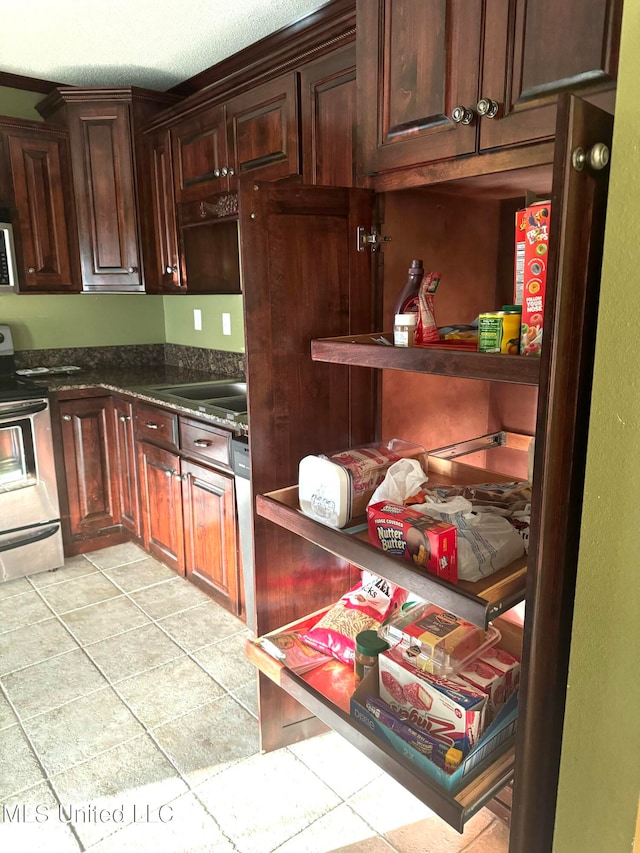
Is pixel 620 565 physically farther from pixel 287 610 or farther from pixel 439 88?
pixel 287 610

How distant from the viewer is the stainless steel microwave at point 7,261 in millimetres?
3055

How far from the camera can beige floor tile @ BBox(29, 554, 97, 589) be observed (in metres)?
3.07

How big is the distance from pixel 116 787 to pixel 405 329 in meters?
1.52

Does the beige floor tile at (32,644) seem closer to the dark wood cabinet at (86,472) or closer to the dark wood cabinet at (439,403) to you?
the dark wood cabinet at (86,472)

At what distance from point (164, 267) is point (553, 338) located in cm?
273

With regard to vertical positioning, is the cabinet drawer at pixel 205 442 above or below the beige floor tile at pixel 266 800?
above

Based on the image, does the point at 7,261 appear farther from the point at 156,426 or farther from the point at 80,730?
the point at 80,730

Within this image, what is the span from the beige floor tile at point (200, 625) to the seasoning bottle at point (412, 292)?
1.71m

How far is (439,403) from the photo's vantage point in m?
1.88

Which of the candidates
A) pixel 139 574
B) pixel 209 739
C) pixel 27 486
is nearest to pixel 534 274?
pixel 209 739

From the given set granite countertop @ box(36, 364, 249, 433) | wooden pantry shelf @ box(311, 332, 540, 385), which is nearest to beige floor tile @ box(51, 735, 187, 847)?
granite countertop @ box(36, 364, 249, 433)

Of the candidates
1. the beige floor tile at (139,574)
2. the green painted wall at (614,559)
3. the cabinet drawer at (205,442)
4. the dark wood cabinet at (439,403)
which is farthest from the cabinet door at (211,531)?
the green painted wall at (614,559)

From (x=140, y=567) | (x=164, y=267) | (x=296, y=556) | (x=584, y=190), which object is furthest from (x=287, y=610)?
(x=164, y=267)

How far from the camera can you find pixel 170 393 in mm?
2980
